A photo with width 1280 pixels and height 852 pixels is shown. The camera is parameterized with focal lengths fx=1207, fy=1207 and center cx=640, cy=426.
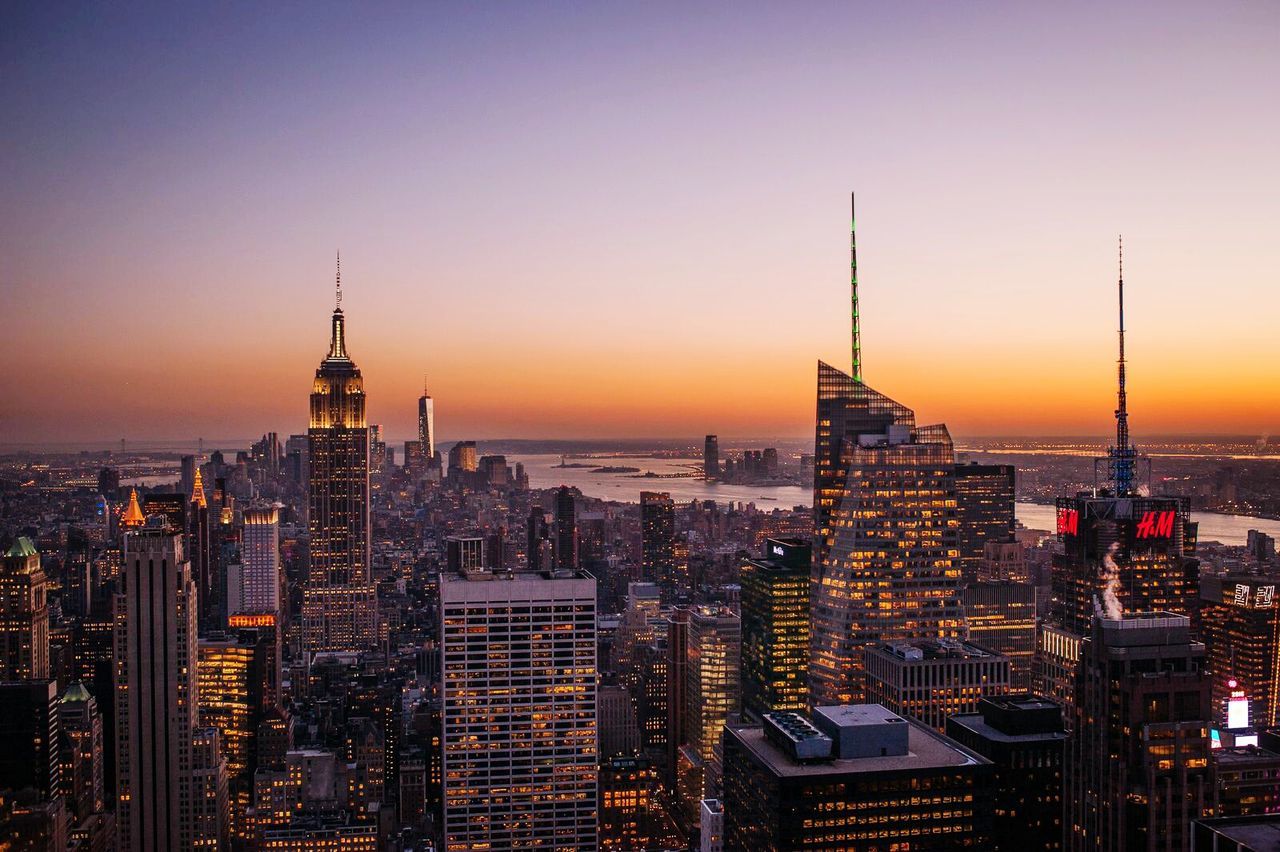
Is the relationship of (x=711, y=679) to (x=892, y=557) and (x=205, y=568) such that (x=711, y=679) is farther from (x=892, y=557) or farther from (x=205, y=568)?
(x=205, y=568)

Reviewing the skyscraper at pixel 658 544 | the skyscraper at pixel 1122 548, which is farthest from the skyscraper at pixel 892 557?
the skyscraper at pixel 658 544

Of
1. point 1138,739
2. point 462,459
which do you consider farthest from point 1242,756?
point 462,459

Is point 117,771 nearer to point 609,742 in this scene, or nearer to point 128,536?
point 128,536

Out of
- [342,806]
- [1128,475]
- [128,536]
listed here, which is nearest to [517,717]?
[342,806]

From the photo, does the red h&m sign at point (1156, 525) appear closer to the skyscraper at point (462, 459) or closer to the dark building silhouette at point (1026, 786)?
the dark building silhouette at point (1026, 786)

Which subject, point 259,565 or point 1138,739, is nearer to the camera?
point 1138,739

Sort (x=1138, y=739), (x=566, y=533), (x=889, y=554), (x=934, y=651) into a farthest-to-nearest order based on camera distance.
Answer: (x=566, y=533)
(x=889, y=554)
(x=934, y=651)
(x=1138, y=739)

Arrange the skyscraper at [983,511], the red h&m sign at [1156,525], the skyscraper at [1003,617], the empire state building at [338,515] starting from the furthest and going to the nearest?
1. the empire state building at [338,515]
2. the skyscraper at [983,511]
3. the skyscraper at [1003,617]
4. the red h&m sign at [1156,525]
